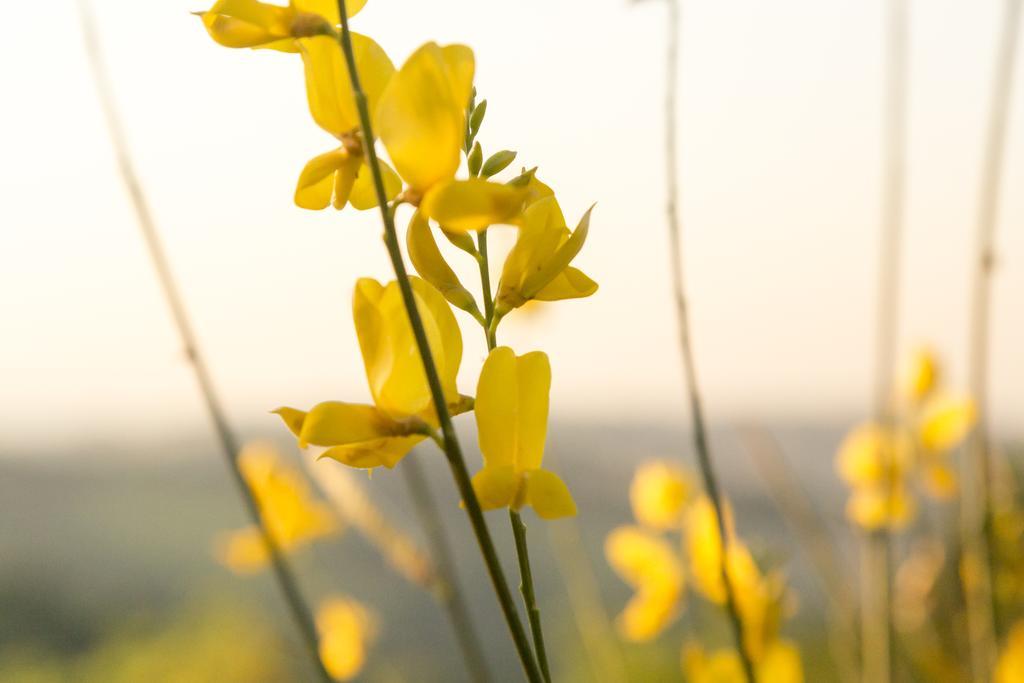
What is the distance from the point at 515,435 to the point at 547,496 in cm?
2

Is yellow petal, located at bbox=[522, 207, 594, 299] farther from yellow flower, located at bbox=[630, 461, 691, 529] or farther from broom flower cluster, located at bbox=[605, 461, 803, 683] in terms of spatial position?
yellow flower, located at bbox=[630, 461, 691, 529]

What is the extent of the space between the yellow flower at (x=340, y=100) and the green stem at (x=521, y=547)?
3 centimetres

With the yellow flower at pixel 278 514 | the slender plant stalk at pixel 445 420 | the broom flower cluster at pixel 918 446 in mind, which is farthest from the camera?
the yellow flower at pixel 278 514

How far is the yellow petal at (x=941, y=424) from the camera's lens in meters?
0.71

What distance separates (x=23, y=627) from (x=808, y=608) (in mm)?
2007

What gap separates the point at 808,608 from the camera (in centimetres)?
146

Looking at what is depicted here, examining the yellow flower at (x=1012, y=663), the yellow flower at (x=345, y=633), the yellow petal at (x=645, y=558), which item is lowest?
the yellow flower at (x=1012, y=663)

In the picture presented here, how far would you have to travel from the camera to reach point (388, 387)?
27cm

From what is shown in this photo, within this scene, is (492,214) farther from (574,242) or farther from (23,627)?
(23,627)

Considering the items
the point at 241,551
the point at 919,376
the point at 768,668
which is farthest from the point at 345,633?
the point at 919,376

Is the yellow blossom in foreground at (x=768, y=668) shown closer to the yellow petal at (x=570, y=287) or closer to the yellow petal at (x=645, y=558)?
the yellow petal at (x=645, y=558)

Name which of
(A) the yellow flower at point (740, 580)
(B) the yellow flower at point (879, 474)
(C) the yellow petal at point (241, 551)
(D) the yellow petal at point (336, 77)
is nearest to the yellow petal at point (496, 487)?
(D) the yellow petal at point (336, 77)

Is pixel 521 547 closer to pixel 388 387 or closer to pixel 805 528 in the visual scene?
pixel 388 387

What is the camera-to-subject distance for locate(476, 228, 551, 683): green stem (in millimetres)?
247
